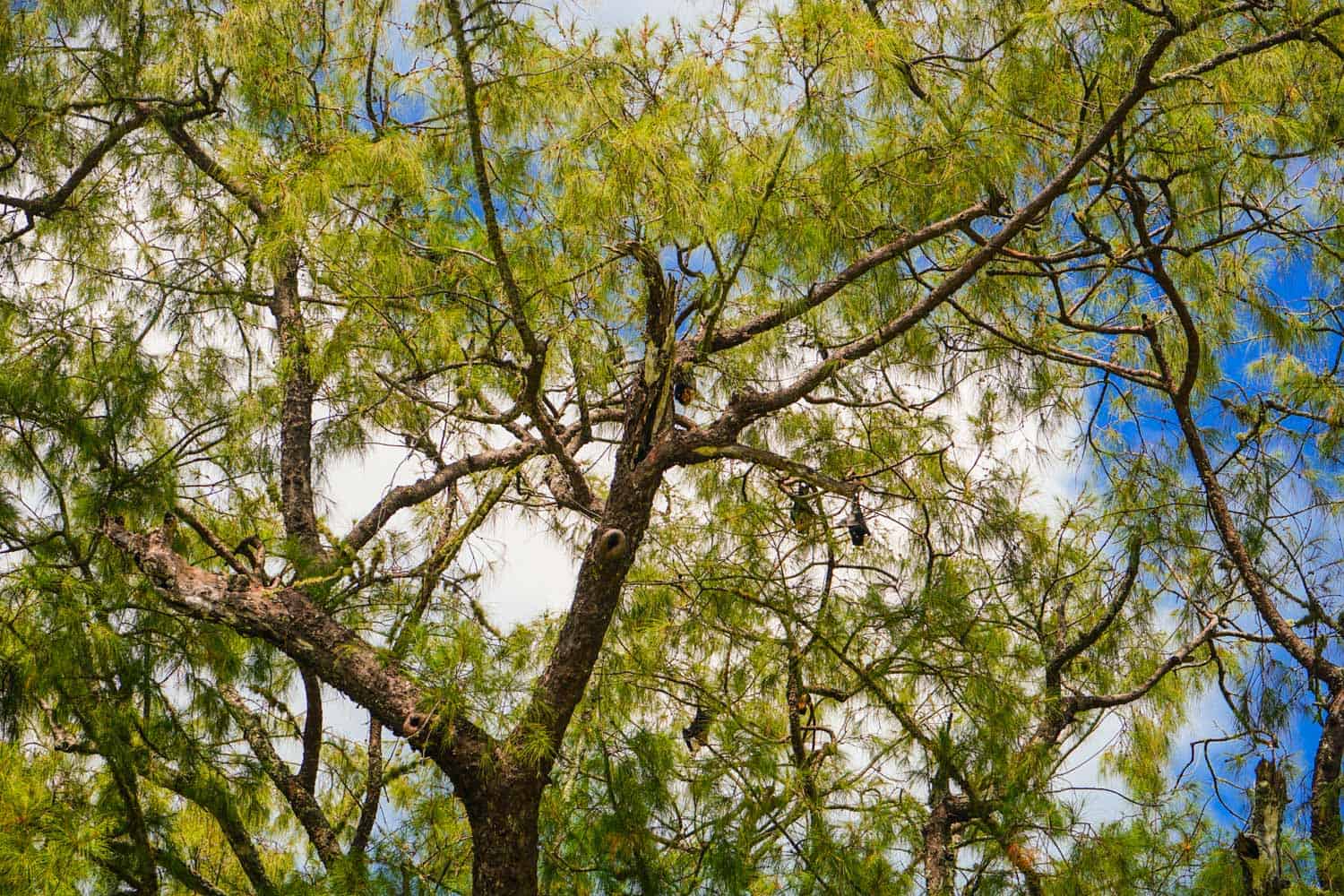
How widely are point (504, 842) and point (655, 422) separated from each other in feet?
3.38

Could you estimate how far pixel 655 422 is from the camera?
329 centimetres

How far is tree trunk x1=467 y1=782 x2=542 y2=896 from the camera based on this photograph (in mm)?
3121

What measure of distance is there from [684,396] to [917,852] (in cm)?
144

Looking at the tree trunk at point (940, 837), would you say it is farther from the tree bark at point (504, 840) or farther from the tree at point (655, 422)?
the tree bark at point (504, 840)

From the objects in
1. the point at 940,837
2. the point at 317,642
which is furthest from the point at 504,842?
the point at 940,837

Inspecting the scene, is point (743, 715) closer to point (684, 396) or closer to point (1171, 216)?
point (684, 396)

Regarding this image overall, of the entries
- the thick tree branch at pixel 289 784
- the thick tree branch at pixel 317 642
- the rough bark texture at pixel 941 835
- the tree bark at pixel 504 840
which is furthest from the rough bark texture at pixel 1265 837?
Answer: the thick tree branch at pixel 289 784

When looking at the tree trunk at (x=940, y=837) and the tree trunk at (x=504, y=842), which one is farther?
the tree trunk at (x=940, y=837)

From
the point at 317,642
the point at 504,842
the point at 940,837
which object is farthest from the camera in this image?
the point at 940,837

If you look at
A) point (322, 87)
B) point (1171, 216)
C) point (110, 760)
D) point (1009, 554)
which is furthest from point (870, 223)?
point (110, 760)

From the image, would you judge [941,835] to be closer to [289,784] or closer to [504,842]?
[504,842]

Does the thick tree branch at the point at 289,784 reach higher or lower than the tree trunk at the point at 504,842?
higher

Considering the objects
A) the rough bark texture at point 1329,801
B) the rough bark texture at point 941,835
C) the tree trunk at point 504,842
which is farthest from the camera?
the rough bark texture at point 941,835

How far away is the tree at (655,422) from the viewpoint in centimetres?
332
